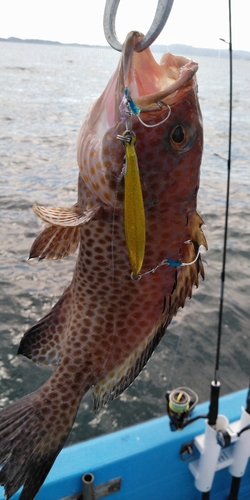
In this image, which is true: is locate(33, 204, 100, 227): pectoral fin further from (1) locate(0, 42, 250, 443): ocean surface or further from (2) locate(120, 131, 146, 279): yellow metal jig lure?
(1) locate(0, 42, 250, 443): ocean surface

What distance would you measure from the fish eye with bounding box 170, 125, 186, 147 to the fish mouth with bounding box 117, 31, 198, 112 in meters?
0.10

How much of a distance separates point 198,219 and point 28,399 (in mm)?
990

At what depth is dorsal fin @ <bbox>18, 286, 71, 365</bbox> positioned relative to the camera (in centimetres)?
183

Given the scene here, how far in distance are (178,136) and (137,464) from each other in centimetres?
259

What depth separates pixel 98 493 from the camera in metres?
3.19

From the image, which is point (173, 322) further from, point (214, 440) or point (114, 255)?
point (114, 255)

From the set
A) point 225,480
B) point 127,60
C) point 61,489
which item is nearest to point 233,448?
point 225,480

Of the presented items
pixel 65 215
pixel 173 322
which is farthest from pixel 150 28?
pixel 173 322

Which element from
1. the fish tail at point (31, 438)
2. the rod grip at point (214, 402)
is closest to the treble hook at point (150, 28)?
the fish tail at point (31, 438)

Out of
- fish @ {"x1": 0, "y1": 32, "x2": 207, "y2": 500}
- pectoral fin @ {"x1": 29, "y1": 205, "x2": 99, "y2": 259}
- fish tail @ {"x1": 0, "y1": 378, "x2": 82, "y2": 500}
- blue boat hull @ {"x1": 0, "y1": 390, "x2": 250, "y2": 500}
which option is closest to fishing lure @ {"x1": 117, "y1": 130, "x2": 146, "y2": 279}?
fish @ {"x1": 0, "y1": 32, "x2": 207, "y2": 500}

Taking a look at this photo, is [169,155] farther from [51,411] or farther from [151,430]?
[151,430]

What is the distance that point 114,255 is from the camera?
1684 millimetres

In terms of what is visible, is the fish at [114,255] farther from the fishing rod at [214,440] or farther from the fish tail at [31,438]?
the fishing rod at [214,440]

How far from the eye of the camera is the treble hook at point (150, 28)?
1026mm
